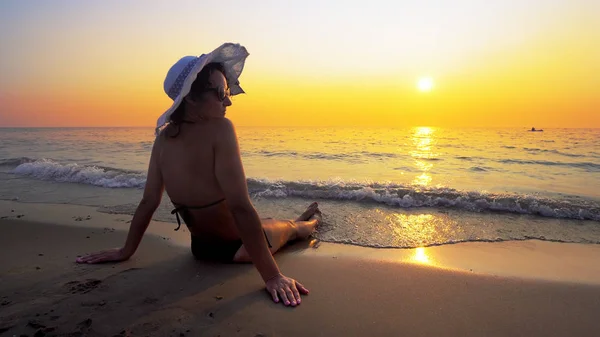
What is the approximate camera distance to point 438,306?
2590 millimetres

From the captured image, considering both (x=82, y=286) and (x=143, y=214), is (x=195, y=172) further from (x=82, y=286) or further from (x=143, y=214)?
(x=82, y=286)

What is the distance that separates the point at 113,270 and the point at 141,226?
41cm

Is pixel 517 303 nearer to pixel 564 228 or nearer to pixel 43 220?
pixel 564 228

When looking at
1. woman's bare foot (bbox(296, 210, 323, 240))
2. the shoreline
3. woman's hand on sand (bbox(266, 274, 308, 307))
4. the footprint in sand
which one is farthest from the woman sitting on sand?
woman's bare foot (bbox(296, 210, 323, 240))

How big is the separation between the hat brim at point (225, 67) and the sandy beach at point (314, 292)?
4.08ft

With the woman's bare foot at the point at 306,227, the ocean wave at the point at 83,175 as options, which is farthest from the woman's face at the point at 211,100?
the ocean wave at the point at 83,175

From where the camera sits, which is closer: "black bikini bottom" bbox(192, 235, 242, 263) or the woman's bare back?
the woman's bare back

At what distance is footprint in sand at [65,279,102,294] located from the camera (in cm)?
267

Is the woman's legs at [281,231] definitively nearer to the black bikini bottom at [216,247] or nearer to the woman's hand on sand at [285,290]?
the black bikini bottom at [216,247]

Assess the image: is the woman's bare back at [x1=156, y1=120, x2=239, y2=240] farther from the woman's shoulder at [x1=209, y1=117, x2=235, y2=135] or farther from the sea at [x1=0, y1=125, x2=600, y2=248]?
the sea at [x1=0, y1=125, x2=600, y2=248]

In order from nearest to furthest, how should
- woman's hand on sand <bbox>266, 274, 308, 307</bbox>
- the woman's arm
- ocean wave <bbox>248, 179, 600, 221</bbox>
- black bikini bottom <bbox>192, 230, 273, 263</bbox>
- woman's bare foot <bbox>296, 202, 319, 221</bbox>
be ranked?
woman's hand on sand <bbox>266, 274, 308, 307</bbox>, the woman's arm, black bikini bottom <bbox>192, 230, 273, 263</bbox>, woman's bare foot <bbox>296, 202, 319, 221</bbox>, ocean wave <bbox>248, 179, 600, 221</bbox>

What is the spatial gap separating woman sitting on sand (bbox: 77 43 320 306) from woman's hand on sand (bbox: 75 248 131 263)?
1.57ft

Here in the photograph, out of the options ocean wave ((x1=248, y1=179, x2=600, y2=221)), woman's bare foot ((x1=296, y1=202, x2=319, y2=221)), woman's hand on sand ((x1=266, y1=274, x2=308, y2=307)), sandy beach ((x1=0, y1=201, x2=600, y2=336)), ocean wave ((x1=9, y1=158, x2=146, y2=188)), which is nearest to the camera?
sandy beach ((x1=0, y1=201, x2=600, y2=336))

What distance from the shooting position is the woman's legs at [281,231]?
10.8ft
